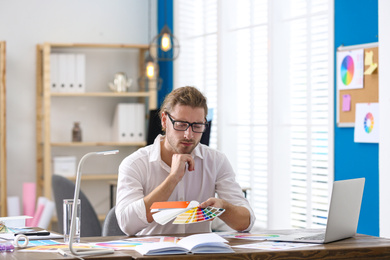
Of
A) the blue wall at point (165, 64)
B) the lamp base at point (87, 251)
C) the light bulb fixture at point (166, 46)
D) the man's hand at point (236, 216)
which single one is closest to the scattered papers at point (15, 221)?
the lamp base at point (87, 251)

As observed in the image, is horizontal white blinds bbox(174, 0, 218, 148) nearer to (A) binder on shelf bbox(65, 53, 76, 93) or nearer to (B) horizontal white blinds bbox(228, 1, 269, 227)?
(B) horizontal white blinds bbox(228, 1, 269, 227)

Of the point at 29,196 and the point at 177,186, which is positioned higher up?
the point at 177,186

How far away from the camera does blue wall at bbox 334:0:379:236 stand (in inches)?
158

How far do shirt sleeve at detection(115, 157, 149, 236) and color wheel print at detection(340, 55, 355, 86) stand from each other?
185 centimetres

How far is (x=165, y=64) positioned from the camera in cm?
646

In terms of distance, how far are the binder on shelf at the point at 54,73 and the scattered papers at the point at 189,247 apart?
12.6 ft

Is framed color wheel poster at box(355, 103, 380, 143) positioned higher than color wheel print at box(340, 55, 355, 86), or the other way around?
color wheel print at box(340, 55, 355, 86)

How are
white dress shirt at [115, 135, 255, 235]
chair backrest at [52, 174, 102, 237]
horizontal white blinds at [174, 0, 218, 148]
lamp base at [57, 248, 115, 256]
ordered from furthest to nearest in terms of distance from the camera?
horizontal white blinds at [174, 0, 218, 148] → chair backrest at [52, 174, 102, 237] → white dress shirt at [115, 135, 255, 235] → lamp base at [57, 248, 115, 256]

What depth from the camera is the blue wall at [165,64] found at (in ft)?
20.7

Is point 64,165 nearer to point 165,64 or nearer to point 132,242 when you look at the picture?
point 165,64

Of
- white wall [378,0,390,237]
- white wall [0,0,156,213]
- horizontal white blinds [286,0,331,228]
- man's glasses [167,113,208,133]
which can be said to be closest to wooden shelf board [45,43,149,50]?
white wall [0,0,156,213]

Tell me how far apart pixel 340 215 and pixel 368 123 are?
69.5 inches

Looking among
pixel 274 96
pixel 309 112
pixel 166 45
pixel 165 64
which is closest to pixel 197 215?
pixel 309 112

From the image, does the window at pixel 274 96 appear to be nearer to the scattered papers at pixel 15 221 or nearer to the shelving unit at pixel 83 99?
the shelving unit at pixel 83 99
